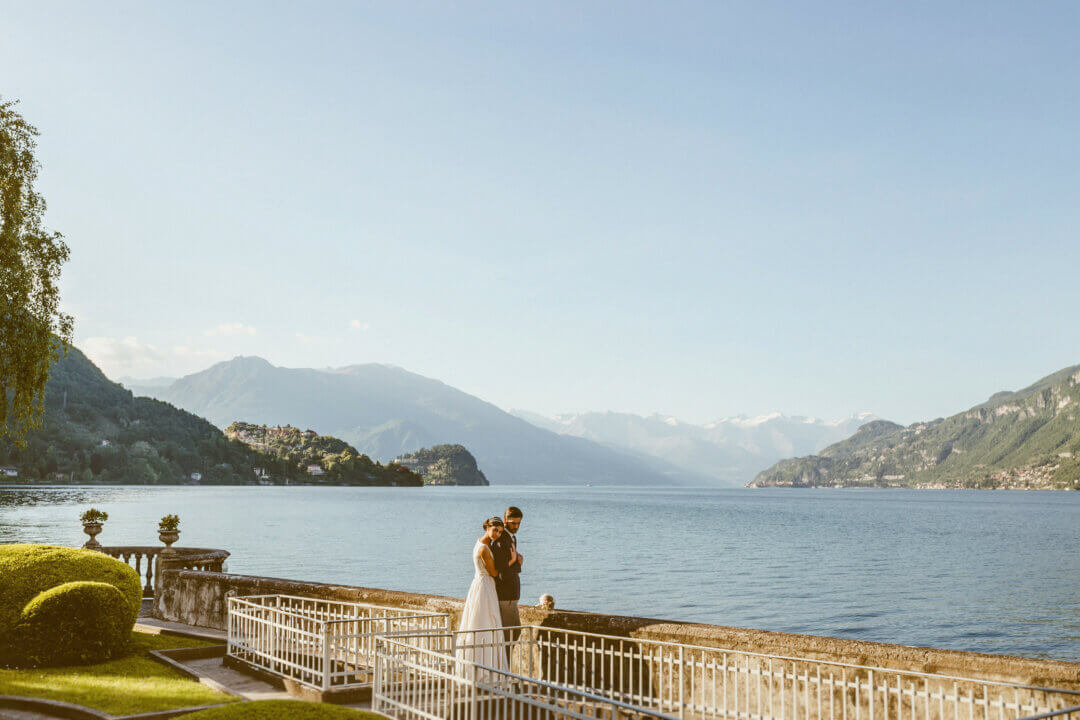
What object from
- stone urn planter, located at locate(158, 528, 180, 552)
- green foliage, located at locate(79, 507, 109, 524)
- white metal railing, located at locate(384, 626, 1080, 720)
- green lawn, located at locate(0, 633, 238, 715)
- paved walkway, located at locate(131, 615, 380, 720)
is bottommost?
paved walkway, located at locate(131, 615, 380, 720)

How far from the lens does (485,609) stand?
35.6 feet

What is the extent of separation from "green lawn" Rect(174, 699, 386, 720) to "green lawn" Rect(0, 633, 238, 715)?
4.00 metres

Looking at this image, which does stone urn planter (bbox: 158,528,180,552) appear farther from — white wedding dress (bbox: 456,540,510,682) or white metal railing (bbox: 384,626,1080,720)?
white wedding dress (bbox: 456,540,510,682)

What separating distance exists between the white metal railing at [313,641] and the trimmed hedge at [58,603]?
1575 millimetres

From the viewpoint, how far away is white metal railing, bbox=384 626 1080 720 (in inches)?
313

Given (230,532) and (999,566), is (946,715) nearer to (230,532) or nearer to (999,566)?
(999,566)

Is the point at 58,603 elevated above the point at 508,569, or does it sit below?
below

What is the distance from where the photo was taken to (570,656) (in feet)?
37.6

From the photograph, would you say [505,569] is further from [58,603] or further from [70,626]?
[58,603]

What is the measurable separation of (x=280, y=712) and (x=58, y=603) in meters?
7.77

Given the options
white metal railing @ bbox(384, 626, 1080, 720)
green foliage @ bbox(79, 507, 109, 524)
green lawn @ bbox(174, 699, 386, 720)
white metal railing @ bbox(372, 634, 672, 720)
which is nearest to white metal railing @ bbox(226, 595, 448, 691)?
white metal railing @ bbox(384, 626, 1080, 720)

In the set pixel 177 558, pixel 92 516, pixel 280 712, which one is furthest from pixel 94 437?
pixel 280 712

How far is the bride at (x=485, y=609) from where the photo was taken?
420 inches

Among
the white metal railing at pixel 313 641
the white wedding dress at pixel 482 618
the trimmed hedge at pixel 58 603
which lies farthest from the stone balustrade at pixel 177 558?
the white wedding dress at pixel 482 618
